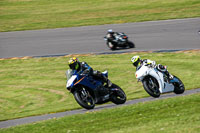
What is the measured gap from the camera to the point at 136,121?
33.8 ft

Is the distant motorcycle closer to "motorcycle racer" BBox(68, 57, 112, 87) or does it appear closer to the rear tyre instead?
the rear tyre

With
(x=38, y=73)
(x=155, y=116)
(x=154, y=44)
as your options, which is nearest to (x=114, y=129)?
(x=155, y=116)

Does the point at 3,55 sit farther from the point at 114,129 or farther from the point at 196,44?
→ the point at 114,129

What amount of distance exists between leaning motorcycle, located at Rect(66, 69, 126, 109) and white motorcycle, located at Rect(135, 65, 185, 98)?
3.19ft

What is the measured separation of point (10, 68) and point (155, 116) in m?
15.4

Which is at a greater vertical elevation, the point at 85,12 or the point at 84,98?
the point at 85,12

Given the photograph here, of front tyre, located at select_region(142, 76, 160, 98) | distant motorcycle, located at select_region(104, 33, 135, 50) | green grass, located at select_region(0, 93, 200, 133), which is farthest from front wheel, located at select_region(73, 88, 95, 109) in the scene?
distant motorcycle, located at select_region(104, 33, 135, 50)

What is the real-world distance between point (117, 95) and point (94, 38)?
53.4 ft

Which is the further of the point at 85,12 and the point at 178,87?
the point at 85,12

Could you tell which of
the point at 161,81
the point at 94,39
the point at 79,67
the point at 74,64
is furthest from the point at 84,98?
the point at 94,39

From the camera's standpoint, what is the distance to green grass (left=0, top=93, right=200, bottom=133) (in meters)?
9.43

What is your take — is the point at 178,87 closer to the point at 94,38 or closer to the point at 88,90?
the point at 88,90

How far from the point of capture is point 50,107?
592 inches

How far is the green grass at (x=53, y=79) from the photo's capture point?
51.0 ft
